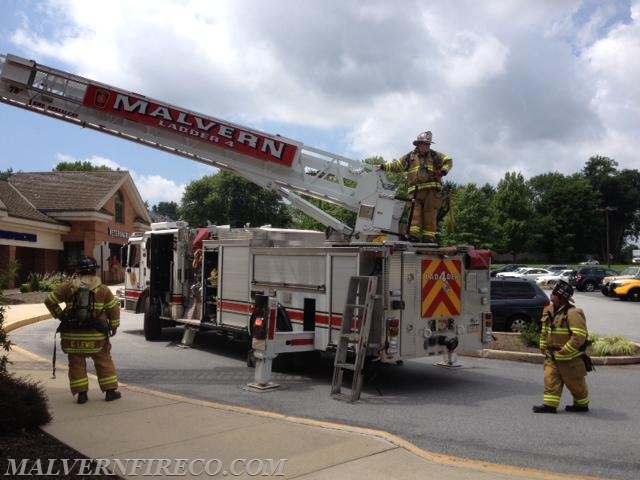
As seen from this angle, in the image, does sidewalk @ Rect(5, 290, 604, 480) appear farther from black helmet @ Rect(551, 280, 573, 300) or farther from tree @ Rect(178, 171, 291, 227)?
tree @ Rect(178, 171, 291, 227)

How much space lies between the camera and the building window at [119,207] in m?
34.7

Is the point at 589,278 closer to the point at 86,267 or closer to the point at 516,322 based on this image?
the point at 516,322

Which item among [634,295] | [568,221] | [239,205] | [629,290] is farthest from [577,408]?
[568,221]

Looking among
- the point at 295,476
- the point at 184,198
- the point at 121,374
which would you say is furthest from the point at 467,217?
the point at 295,476

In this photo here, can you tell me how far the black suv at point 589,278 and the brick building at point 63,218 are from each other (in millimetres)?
24740

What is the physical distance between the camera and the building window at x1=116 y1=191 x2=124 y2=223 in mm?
34656

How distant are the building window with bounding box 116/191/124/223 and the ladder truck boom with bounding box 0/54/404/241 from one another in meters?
26.0

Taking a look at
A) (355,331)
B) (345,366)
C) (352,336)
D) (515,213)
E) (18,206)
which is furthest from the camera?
(515,213)

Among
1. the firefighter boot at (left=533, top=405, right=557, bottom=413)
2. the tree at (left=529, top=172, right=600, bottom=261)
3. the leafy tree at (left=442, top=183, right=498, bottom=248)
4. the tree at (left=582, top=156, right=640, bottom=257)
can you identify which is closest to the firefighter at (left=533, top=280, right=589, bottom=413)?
the firefighter boot at (left=533, top=405, right=557, bottom=413)

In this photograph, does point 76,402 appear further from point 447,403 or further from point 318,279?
point 447,403

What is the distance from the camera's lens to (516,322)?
1391cm

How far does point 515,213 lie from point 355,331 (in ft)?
228

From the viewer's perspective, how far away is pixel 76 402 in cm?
676

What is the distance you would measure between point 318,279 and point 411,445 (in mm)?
3471
